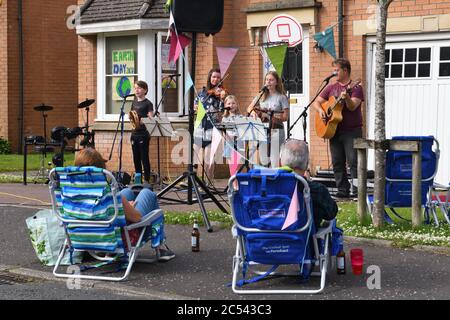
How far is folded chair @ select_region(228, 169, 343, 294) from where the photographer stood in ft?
25.1

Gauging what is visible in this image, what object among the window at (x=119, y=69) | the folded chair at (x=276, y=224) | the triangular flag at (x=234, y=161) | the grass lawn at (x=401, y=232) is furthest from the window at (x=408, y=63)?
the folded chair at (x=276, y=224)

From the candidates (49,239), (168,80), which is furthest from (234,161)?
(49,239)

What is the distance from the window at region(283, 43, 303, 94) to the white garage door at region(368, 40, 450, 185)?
1.50 m

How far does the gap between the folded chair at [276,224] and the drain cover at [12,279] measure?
2103 millimetres

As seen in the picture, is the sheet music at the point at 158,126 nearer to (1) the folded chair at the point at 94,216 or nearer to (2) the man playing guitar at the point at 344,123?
(2) the man playing guitar at the point at 344,123

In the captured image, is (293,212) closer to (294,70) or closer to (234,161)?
(234,161)

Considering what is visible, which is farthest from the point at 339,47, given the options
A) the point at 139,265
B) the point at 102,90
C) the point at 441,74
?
the point at 139,265

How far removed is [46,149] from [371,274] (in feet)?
33.7

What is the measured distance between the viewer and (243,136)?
12.8 metres

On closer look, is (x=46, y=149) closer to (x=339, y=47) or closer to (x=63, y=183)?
(x=339, y=47)

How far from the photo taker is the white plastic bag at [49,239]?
9.16m

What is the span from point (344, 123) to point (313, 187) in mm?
5651

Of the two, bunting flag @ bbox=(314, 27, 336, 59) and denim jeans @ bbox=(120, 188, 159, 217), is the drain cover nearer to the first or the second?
denim jeans @ bbox=(120, 188, 159, 217)

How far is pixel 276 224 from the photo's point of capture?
25.4 feet
